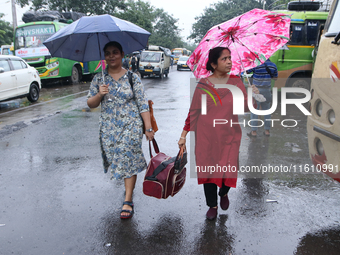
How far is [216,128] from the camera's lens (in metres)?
2.89

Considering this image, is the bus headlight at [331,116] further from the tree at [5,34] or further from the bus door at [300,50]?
the tree at [5,34]

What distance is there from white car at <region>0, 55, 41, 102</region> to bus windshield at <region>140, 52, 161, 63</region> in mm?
11742

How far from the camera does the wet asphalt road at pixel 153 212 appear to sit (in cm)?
271

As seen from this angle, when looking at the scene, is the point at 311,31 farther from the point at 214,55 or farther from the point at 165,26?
the point at 165,26

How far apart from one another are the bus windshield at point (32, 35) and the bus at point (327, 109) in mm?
14332

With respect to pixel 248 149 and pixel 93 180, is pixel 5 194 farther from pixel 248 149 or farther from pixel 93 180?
pixel 248 149

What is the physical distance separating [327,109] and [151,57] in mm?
20309

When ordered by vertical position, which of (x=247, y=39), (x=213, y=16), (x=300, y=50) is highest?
(x=213, y=16)

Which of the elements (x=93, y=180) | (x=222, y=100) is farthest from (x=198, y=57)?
(x=93, y=180)

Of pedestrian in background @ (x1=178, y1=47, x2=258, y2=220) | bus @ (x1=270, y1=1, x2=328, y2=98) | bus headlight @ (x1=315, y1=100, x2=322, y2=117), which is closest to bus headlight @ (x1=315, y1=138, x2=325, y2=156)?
bus headlight @ (x1=315, y1=100, x2=322, y2=117)

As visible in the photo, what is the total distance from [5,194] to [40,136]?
2.81m

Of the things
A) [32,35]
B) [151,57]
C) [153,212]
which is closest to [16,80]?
→ [32,35]

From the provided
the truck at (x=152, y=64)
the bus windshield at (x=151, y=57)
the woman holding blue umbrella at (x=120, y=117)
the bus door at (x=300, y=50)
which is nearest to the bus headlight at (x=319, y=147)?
the woman holding blue umbrella at (x=120, y=117)

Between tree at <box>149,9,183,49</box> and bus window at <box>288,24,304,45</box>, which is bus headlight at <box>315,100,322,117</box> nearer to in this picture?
bus window at <box>288,24,304,45</box>
